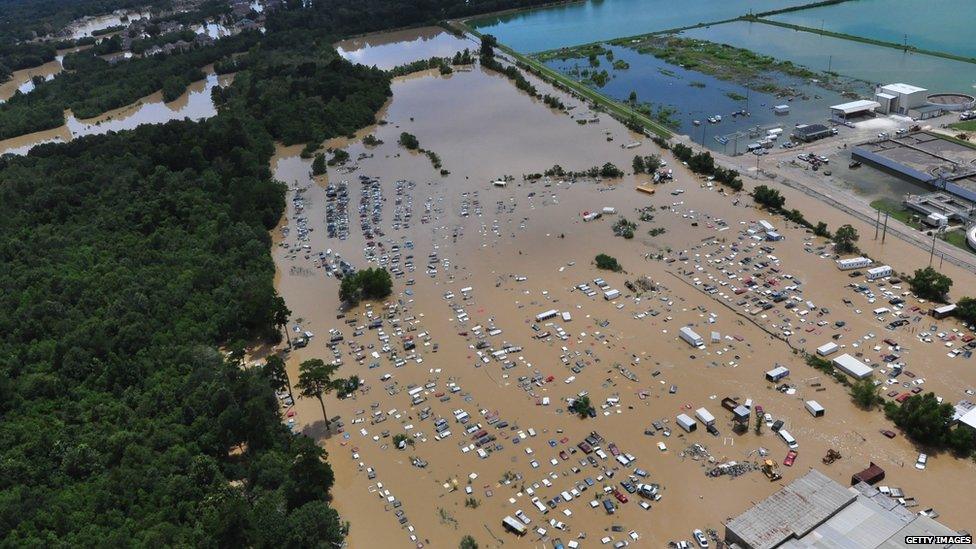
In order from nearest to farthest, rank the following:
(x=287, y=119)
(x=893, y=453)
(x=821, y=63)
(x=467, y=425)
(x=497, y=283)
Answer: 1. (x=893, y=453)
2. (x=467, y=425)
3. (x=497, y=283)
4. (x=287, y=119)
5. (x=821, y=63)

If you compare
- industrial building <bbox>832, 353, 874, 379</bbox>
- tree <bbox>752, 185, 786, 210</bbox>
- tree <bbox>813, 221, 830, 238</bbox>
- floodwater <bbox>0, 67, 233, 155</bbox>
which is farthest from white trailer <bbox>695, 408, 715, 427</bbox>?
floodwater <bbox>0, 67, 233, 155</bbox>

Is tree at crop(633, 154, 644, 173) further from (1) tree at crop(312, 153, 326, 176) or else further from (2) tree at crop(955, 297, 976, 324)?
(1) tree at crop(312, 153, 326, 176)

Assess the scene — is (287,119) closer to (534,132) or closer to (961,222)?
(534,132)

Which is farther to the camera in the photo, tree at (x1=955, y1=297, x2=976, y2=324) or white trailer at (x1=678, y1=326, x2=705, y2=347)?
white trailer at (x1=678, y1=326, x2=705, y2=347)

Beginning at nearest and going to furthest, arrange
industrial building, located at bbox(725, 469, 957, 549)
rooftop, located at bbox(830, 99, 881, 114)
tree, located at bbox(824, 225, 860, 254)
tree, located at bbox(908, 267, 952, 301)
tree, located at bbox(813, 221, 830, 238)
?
industrial building, located at bbox(725, 469, 957, 549), tree, located at bbox(908, 267, 952, 301), tree, located at bbox(824, 225, 860, 254), tree, located at bbox(813, 221, 830, 238), rooftop, located at bbox(830, 99, 881, 114)

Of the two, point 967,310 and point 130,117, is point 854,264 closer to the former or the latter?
point 967,310

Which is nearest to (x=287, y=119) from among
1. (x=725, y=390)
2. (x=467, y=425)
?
(x=467, y=425)

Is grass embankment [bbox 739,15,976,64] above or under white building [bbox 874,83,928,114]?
above
